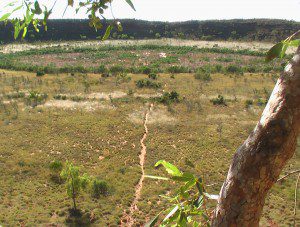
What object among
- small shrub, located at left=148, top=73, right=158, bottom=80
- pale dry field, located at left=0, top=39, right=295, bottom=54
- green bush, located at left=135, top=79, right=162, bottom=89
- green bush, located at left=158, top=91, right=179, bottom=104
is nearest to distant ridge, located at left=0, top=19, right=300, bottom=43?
pale dry field, located at left=0, top=39, right=295, bottom=54

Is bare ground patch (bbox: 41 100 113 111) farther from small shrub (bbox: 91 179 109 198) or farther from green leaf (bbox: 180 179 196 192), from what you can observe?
green leaf (bbox: 180 179 196 192)

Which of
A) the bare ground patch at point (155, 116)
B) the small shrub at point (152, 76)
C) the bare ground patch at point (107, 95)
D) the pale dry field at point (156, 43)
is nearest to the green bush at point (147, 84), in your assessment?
the small shrub at point (152, 76)

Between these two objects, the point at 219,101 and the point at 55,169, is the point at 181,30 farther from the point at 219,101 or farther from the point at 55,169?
the point at 55,169

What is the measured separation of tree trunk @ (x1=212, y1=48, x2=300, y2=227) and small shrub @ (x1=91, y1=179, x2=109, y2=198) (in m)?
14.6

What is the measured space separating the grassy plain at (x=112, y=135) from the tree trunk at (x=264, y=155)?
514 inches

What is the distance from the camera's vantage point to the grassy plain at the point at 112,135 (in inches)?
590

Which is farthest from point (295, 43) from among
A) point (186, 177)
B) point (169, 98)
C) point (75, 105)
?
point (169, 98)

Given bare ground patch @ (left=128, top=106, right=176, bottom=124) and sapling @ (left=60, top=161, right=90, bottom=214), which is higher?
bare ground patch @ (left=128, top=106, right=176, bottom=124)

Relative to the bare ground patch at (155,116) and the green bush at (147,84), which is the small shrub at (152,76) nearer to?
the green bush at (147,84)

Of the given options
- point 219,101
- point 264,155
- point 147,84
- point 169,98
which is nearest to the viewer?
point 264,155

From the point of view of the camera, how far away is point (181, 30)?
2648 inches

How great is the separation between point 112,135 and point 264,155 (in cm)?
2007

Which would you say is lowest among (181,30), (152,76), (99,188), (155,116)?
(99,188)

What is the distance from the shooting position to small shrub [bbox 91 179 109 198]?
1555 cm
